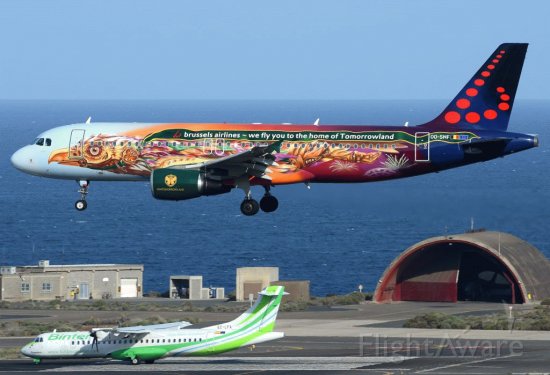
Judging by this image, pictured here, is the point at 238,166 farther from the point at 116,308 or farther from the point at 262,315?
the point at 116,308

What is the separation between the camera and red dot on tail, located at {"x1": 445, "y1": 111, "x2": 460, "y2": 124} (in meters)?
82.9

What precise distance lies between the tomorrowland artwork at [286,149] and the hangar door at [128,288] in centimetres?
6039

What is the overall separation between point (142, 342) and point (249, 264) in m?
108

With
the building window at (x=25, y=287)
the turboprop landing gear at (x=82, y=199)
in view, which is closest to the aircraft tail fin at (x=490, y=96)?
the turboprop landing gear at (x=82, y=199)

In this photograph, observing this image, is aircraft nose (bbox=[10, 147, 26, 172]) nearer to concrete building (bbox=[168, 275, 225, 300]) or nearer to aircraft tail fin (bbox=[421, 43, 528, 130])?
aircraft tail fin (bbox=[421, 43, 528, 130])

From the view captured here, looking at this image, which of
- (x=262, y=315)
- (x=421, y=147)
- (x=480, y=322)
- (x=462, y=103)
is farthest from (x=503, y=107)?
(x=262, y=315)

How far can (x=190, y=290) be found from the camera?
441ft

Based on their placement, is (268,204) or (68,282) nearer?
(268,204)

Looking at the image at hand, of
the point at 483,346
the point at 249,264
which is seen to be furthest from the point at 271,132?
the point at 249,264

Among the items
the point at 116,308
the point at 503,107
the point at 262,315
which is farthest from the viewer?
the point at 116,308

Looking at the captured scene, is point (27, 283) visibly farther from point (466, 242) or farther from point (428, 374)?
point (428, 374)

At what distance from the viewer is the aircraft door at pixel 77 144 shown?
266 feet

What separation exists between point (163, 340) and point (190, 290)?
5304cm

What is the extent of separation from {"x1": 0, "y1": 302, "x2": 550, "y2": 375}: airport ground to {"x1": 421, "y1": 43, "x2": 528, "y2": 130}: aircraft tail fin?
13.8m
